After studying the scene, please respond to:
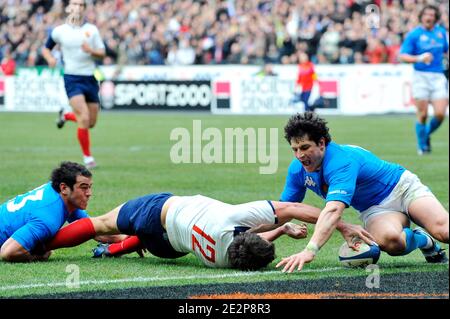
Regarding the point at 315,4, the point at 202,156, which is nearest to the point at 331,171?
the point at 202,156

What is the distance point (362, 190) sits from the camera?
800cm

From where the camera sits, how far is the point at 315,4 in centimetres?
3309

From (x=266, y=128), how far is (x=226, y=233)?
55.0ft

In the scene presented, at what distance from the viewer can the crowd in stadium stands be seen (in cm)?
3102

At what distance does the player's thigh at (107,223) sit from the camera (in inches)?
311

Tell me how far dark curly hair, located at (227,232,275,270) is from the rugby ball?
640 millimetres

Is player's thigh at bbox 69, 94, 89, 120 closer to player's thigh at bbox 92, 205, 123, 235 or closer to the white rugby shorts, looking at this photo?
player's thigh at bbox 92, 205, 123, 235

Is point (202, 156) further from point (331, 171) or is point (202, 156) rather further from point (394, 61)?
point (394, 61)

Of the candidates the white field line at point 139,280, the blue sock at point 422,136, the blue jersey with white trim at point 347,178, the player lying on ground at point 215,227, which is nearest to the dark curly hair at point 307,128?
the blue jersey with white trim at point 347,178

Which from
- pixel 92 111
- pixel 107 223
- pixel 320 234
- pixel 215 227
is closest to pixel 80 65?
pixel 92 111

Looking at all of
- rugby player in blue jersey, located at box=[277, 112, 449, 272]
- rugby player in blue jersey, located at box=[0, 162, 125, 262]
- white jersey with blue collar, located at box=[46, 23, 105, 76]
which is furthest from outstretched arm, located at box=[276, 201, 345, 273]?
white jersey with blue collar, located at box=[46, 23, 105, 76]

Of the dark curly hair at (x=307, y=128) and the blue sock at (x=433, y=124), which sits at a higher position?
the dark curly hair at (x=307, y=128)

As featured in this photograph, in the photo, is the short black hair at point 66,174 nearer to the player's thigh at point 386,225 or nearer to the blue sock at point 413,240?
the player's thigh at point 386,225
